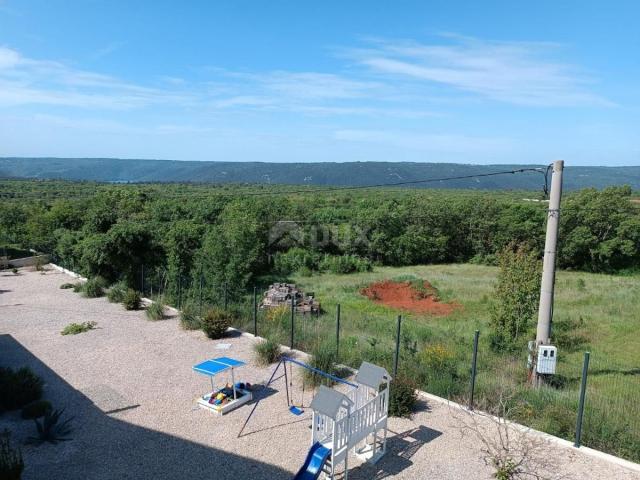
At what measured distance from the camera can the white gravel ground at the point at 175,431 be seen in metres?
6.48

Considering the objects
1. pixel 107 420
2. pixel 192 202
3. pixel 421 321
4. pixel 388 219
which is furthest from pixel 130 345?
pixel 192 202

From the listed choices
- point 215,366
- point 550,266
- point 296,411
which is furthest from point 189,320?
point 550,266

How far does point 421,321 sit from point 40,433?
1600 centimetres

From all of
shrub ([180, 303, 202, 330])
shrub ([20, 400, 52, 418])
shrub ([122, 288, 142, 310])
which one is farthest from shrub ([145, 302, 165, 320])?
shrub ([20, 400, 52, 418])

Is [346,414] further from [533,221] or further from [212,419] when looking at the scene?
[533,221]

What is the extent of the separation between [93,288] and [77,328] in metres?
5.08

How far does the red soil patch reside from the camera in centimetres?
2359

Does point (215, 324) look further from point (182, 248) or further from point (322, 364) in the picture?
point (182, 248)

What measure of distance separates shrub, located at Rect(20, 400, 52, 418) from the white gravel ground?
199 millimetres

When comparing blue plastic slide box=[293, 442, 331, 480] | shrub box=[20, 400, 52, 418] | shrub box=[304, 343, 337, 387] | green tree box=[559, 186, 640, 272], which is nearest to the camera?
blue plastic slide box=[293, 442, 331, 480]

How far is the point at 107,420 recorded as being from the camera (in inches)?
313

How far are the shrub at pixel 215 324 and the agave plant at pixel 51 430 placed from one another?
5.10m

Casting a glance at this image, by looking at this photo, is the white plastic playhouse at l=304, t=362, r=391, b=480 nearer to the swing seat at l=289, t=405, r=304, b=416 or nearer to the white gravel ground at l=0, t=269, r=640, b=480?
the white gravel ground at l=0, t=269, r=640, b=480

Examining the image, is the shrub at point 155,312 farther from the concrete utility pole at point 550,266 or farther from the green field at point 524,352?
the concrete utility pole at point 550,266
